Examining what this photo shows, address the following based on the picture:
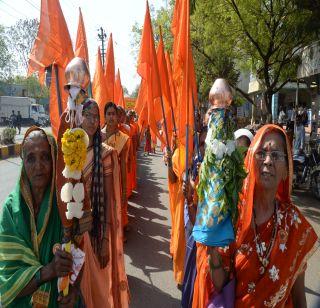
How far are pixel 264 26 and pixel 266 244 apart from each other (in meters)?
8.93

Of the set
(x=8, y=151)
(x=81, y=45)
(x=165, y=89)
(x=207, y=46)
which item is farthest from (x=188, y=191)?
(x=8, y=151)

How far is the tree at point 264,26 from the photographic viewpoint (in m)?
9.21

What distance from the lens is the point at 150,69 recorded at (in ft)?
14.3

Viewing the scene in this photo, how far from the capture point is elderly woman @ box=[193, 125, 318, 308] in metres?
1.67

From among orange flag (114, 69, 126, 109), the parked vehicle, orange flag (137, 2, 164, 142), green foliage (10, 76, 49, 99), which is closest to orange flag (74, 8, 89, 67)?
orange flag (137, 2, 164, 142)

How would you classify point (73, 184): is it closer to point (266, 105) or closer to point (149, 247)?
point (149, 247)

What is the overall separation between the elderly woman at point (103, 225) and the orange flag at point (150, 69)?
159 cm

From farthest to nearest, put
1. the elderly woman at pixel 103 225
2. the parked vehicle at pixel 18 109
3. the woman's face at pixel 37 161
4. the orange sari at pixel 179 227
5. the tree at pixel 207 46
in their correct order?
the parked vehicle at pixel 18 109 → the tree at pixel 207 46 → the orange sari at pixel 179 227 → the elderly woman at pixel 103 225 → the woman's face at pixel 37 161

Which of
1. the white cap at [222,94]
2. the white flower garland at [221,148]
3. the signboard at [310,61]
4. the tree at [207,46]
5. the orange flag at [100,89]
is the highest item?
the tree at [207,46]

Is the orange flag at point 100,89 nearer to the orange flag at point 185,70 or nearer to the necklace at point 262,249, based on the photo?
the orange flag at point 185,70

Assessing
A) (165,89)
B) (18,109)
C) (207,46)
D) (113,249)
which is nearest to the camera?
(113,249)

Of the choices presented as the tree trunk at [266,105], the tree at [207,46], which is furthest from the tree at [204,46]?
the tree trunk at [266,105]

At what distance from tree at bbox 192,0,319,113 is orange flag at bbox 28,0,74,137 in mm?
6884

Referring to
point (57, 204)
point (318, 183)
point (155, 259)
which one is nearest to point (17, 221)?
point (57, 204)
